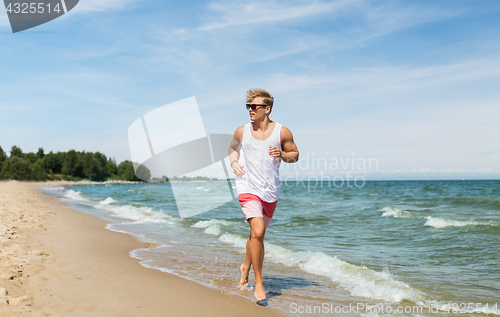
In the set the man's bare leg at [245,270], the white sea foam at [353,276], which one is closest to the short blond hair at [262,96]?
the man's bare leg at [245,270]

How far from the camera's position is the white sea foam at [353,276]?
418 centimetres

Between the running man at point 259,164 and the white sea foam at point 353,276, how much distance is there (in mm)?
1609

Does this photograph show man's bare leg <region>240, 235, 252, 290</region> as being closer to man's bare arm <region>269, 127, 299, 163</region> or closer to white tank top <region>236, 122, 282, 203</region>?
white tank top <region>236, 122, 282, 203</region>

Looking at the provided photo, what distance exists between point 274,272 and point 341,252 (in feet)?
7.90

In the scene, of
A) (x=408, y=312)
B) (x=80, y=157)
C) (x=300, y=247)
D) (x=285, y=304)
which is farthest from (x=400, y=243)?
(x=80, y=157)

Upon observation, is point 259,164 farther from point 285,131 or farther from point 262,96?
point 262,96

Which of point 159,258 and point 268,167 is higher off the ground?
point 268,167

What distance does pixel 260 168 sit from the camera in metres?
3.61

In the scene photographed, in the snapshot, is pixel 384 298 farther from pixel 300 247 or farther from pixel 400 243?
pixel 400 243

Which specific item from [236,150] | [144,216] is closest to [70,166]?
[144,216]

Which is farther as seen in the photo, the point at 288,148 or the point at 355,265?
the point at 355,265

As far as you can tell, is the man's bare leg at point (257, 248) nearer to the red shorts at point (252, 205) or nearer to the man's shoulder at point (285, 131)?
the red shorts at point (252, 205)

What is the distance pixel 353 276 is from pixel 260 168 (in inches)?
101

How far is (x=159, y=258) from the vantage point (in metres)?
6.02
